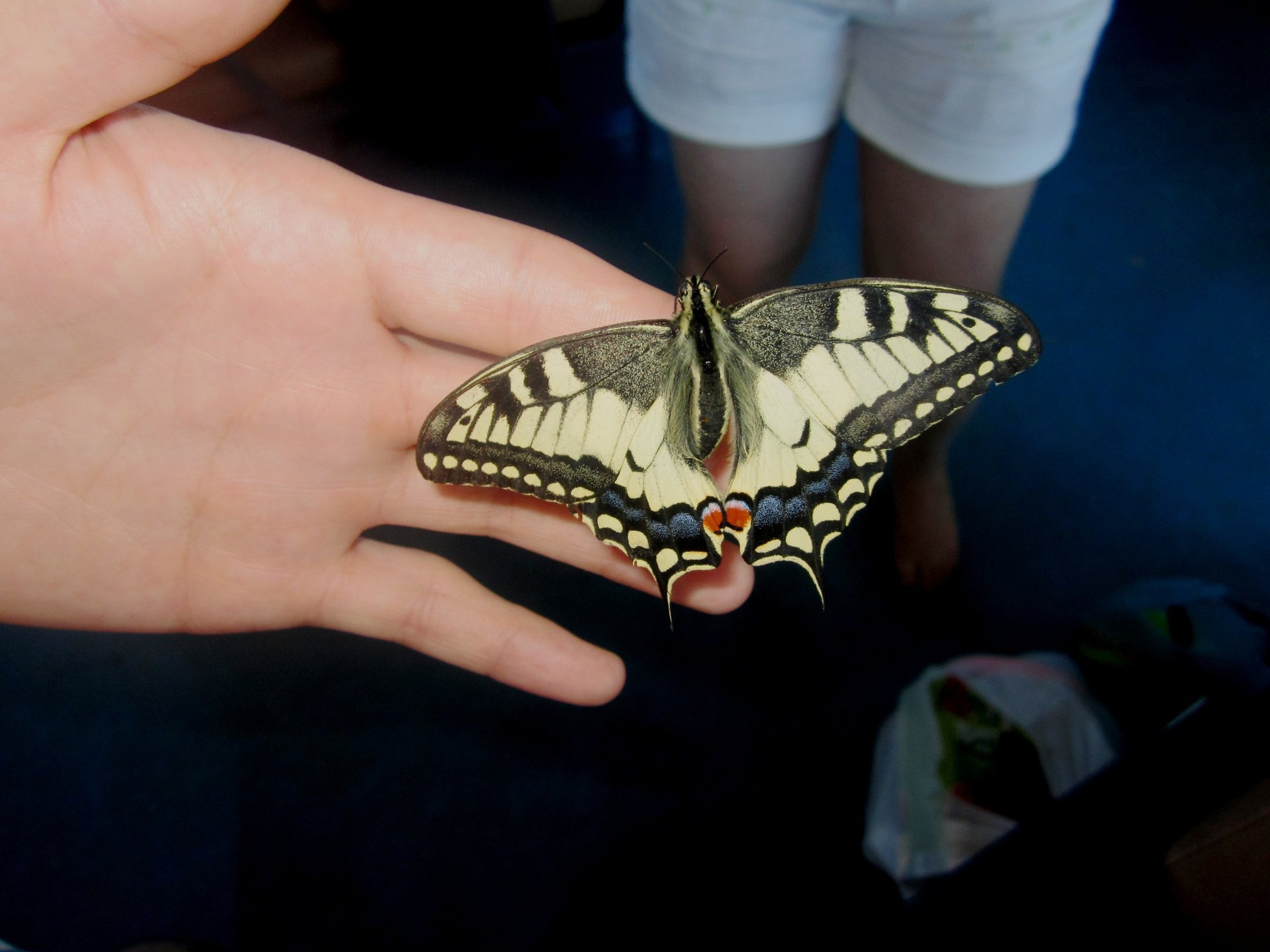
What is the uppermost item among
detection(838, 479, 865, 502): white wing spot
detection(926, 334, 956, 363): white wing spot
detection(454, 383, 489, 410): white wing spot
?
detection(926, 334, 956, 363): white wing spot

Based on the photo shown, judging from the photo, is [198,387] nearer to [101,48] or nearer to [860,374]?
[101,48]

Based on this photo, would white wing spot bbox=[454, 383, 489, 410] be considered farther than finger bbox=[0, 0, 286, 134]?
Yes

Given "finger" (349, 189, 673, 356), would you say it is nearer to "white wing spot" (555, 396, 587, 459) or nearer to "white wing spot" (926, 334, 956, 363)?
"white wing spot" (555, 396, 587, 459)

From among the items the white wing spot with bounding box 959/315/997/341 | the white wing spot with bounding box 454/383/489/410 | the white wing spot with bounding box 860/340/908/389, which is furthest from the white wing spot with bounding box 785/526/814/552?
the white wing spot with bounding box 454/383/489/410

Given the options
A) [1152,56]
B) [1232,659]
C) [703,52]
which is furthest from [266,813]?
[1152,56]

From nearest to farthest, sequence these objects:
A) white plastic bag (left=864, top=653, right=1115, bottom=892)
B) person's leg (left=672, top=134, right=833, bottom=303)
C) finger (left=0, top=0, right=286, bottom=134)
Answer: finger (left=0, top=0, right=286, bottom=134) < person's leg (left=672, top=134, right=833, bottom=303) < white plastic bag (left=864, top=653, right=1115, bottom=892)

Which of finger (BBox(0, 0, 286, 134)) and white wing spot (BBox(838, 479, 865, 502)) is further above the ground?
finger (BBox(0, 0, 286, 134))

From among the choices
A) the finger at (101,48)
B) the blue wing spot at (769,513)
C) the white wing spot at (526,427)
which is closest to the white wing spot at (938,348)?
the blue wing spot at (769,513)
